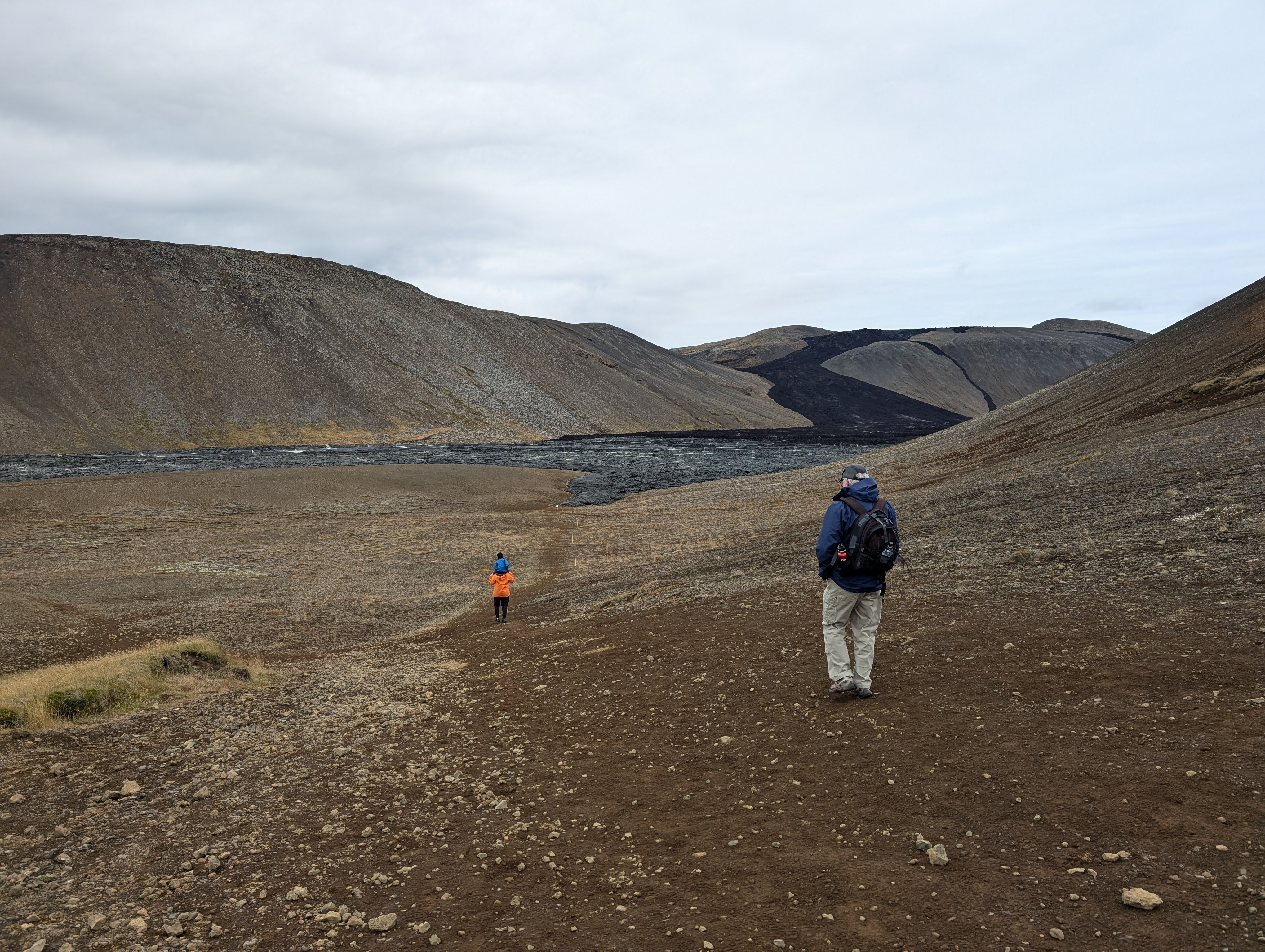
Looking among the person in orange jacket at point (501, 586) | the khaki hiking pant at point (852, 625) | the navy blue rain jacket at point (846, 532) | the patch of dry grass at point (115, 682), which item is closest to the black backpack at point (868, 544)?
the navy blue rain jacket at point (846, 532)

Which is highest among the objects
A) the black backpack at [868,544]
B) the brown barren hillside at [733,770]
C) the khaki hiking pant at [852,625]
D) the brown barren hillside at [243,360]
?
the brown barren hillside at [243,360]

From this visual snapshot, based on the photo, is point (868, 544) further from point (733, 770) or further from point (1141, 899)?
point (1141, 899)

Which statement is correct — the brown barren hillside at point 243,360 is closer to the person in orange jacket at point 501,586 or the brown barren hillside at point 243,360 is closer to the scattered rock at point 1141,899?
the person in orange jacket at point 501,586

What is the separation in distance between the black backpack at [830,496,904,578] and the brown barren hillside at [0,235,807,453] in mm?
85252

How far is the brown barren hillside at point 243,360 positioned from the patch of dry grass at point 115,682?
76250 millimetres

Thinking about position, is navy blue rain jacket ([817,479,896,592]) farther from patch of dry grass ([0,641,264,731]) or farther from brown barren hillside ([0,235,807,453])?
brown barren hillside ([0,235,807,453])

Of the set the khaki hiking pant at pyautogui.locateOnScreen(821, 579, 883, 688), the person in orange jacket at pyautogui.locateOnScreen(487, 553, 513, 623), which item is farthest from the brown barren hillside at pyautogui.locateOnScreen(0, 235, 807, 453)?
the khaki hiking pant at pyautogui.locateOnScreen(821, 579, 883, 688)

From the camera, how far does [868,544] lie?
7637mm

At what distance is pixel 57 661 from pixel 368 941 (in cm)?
1334

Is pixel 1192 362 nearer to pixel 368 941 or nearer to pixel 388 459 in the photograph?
pixel 368 941

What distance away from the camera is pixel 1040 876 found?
4.83m

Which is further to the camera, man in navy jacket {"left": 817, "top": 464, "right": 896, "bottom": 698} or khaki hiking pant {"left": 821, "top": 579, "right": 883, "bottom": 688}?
khaki hiking pant {"left": 821, "top": 579, "right": 883, "bottom": 688}

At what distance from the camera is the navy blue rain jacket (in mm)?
7805

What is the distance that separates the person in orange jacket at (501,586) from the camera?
672 inches
